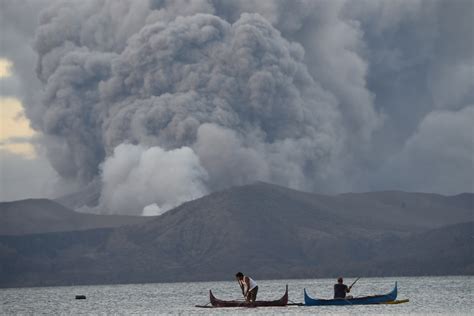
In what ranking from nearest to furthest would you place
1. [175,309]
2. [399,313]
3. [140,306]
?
[399,313] < [175,309] < [140,306]

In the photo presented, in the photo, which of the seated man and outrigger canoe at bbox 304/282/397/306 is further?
the seated man

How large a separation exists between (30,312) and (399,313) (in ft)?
161

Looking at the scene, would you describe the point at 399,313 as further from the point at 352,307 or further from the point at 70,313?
the point at 70,313

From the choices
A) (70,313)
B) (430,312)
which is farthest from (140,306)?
(430,312)

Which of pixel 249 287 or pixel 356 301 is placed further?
pixel 249 287

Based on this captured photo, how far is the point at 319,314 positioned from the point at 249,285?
8.31m

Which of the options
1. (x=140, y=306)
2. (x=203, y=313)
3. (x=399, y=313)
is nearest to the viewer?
(x=399, y=313)

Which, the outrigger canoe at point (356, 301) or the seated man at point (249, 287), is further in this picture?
the seated man at point (249, 287)

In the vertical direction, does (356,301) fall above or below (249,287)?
below

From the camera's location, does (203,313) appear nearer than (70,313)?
Yes

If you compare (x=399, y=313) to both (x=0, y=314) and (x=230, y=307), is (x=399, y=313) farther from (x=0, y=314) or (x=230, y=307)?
(x=0, y=314)

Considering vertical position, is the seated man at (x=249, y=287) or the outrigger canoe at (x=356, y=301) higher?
the seated man at (x=249, y=287)

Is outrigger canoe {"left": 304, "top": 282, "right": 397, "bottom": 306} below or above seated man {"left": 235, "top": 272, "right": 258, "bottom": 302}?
below

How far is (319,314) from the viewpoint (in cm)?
10856
